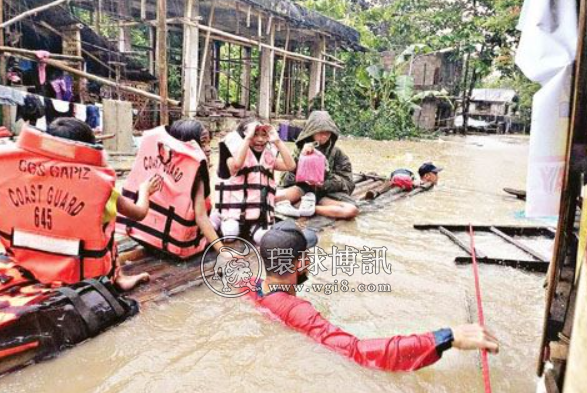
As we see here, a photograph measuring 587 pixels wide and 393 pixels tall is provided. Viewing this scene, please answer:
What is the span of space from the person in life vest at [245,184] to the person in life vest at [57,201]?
4.92 feet

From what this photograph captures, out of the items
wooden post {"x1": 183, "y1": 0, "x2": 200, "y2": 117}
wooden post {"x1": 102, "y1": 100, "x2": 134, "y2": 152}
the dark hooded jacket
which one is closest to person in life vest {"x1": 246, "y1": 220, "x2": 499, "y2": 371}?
the dark hooded jacket

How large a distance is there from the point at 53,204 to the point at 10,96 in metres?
5.50

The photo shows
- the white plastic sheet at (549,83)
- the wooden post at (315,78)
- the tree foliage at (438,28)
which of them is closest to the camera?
the white plastic sheet at (549,83)

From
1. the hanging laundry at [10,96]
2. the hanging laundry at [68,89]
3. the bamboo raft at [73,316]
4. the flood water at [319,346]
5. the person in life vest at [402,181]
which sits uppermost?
the hanging laundry at [68,89]

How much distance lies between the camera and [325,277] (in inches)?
154

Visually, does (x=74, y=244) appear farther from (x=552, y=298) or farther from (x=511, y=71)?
(x=511, y=71)

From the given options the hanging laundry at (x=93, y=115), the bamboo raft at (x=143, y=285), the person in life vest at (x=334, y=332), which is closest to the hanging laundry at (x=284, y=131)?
the hanging laundry at (x=93, y=115)

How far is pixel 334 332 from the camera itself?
2379 millimetres

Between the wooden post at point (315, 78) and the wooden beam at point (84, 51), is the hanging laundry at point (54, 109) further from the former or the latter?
the wooden post at point (315, 78)

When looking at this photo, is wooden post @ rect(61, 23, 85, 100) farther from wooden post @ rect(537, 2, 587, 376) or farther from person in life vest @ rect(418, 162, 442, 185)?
wooden post @ rect(537, 2, 587, 376)

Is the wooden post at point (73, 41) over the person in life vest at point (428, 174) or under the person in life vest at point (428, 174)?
over

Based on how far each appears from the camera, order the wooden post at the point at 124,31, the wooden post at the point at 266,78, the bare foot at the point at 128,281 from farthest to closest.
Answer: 1. the wooden post at the point at 266,78
2. the wooden post at the point at 124,31
3. the bare foot at the point at 128,281

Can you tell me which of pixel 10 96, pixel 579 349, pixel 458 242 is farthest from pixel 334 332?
pixel 10 96

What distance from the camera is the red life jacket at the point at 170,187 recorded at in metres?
3.62
